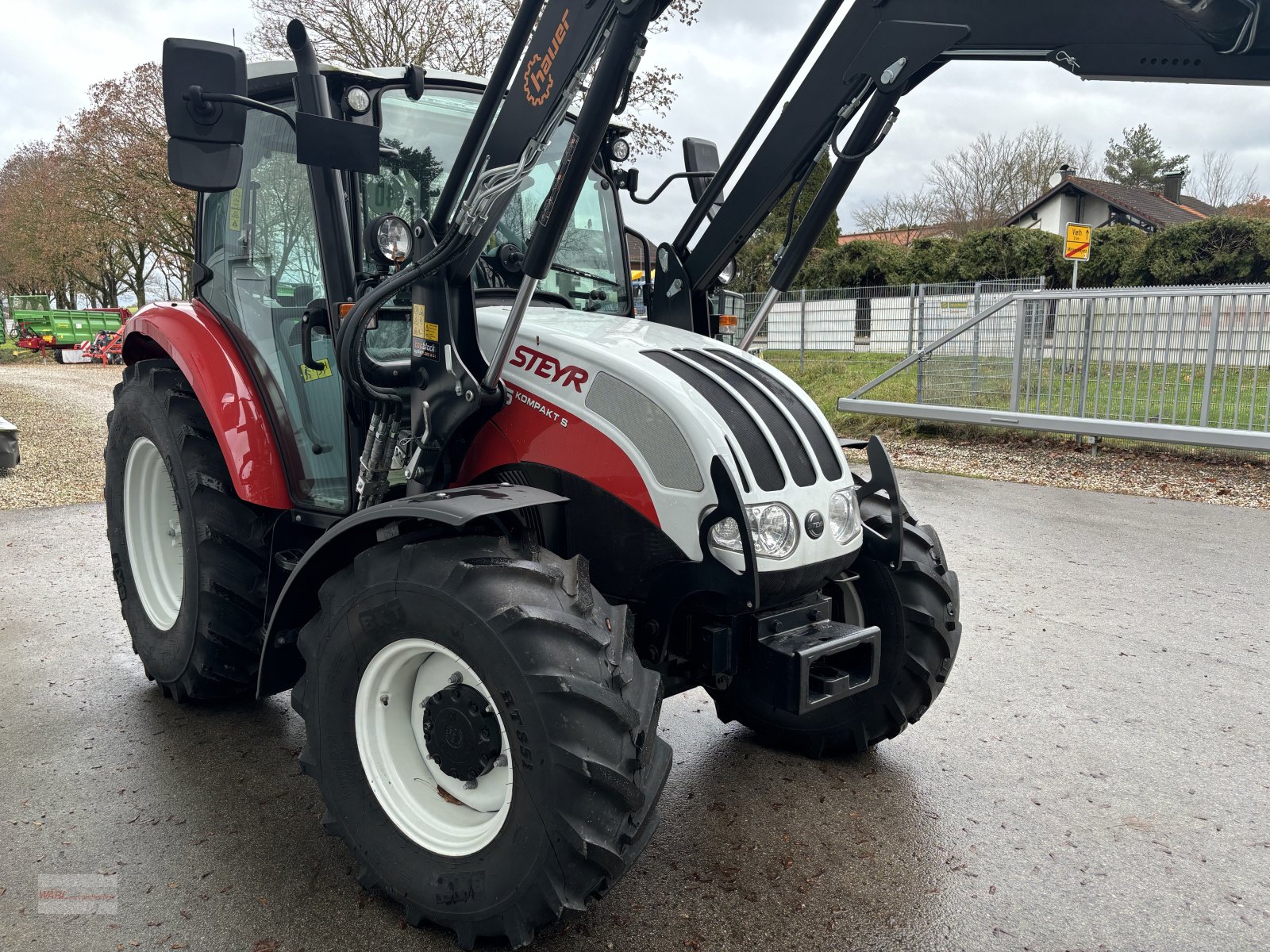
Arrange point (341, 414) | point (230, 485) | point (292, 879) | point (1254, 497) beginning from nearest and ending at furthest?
point (292, 879)
point (341, 414)
point (230, 485)
point (1254, 497)

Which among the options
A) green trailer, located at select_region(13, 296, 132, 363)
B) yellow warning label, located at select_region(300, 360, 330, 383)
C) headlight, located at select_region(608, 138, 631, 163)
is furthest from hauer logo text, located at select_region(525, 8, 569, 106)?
green trailer, located at select_region(13, 296, 132, 363)

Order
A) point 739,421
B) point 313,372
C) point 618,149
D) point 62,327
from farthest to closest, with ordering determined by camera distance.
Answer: point 62,327, point 618,149, point 313,372, point 739,421

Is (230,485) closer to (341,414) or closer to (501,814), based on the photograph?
(341,414)

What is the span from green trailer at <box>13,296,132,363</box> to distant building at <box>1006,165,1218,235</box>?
111ft

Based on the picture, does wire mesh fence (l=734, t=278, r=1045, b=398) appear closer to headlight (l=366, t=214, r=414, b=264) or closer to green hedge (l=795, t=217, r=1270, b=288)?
green hedge (l=795, t=217, r=1270, b=288)

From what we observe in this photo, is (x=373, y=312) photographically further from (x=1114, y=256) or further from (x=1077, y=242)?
(x=1114, y=256)

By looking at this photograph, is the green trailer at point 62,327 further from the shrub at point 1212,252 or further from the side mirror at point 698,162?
the side mirror at point 698,162

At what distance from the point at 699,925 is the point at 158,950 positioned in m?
1.38

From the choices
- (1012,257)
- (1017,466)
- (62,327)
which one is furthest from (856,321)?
(62,327)

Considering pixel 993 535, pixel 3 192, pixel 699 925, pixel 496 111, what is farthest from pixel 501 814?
pixel 3 192

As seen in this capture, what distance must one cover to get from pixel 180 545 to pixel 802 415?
9.41 ft

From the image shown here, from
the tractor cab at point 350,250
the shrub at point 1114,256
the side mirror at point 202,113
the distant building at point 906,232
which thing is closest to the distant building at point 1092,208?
the distant building at point 906,232

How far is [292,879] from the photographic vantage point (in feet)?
9.14

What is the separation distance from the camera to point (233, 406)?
3.56 meters
